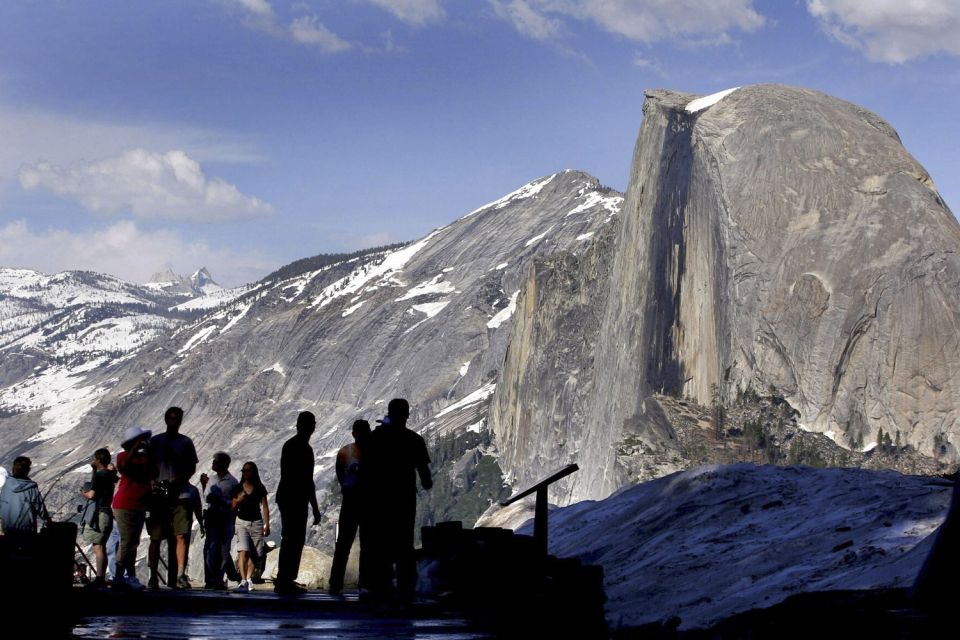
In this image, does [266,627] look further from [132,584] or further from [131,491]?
[131,491]

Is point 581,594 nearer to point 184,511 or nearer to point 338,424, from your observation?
point 184,511

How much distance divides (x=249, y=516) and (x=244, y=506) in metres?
0.16

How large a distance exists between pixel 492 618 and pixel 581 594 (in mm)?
1592

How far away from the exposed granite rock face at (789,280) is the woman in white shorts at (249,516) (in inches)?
2271

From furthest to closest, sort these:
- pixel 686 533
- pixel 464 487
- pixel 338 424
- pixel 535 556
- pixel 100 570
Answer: pixel 338 424 → pixel 464 487 → pixel 686 533 → pixel 100 570 → pixel 535 556

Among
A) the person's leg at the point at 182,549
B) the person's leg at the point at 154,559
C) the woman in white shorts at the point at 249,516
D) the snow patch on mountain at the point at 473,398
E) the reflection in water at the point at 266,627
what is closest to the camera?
the reflection in water at the point at 266,627

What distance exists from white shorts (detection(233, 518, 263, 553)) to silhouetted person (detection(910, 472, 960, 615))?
482 inches

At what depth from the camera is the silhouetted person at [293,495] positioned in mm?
14406

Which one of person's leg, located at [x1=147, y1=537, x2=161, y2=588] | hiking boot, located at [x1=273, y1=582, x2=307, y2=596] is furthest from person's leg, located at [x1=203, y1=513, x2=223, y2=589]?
hiking boot, located at [x1=273, y1=582, x2=307, y2=596]

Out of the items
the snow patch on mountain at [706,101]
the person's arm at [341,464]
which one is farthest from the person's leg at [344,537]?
the snow patch on mountain at [706,101]

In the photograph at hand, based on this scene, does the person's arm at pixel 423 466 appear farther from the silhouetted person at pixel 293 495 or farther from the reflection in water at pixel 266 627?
the reflection in water at pixel 266 627

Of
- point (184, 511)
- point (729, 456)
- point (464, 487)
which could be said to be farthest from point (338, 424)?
point (184, 511)

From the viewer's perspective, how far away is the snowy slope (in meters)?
11.6

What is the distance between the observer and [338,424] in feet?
613
